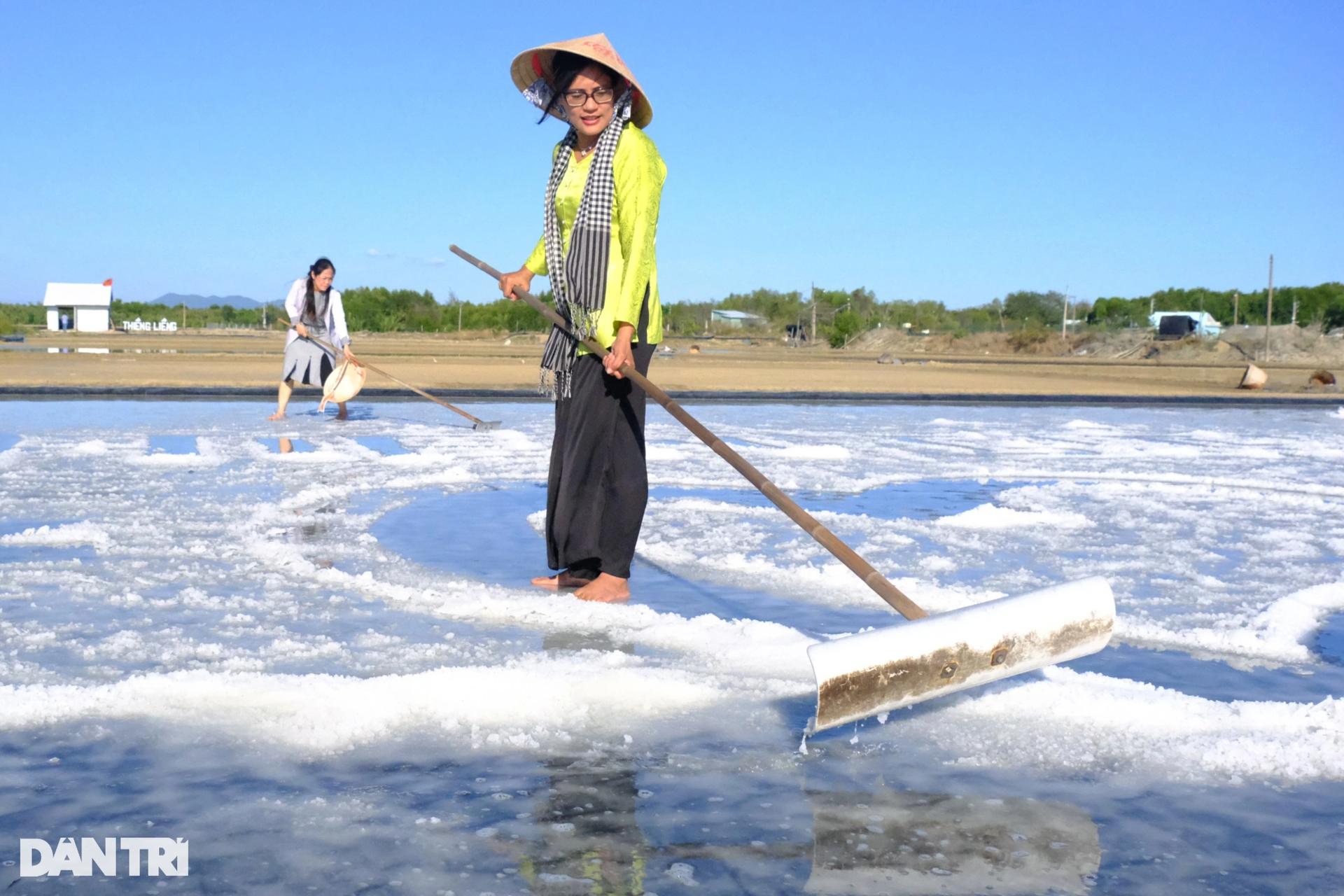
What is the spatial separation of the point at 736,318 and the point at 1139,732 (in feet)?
274

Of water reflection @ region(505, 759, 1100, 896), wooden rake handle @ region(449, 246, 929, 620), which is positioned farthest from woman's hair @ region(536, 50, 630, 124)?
water reflection @ region(505, 759, 1100, 896)

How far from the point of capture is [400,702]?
2.14 meters

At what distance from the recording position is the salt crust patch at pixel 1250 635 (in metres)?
2.59

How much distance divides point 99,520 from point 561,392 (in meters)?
1.81

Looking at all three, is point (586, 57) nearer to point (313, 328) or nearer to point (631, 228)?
point (631, 228)

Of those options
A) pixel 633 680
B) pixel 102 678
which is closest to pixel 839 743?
pixel 633 680

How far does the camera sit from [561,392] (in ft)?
10.9

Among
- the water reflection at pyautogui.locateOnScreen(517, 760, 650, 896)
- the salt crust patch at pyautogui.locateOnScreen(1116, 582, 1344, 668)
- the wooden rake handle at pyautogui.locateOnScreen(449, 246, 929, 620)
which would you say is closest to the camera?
the water reflection at pyautogui.locateOnScreen(517, 760, 650, 896)

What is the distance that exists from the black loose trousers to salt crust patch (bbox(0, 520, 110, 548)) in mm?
1477

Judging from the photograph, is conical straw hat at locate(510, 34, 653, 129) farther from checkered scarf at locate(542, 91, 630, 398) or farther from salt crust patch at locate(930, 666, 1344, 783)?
salt crust patch at locate(930, 666, 1344, 783)

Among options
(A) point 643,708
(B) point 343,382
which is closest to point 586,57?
(A) point 643,708

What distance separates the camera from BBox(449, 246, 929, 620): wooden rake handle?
7.70 feet

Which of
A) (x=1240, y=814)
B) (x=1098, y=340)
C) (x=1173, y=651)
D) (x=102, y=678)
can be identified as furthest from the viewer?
(x=1098, y=340)

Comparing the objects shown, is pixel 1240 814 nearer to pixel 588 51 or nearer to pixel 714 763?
pixel 714 763
